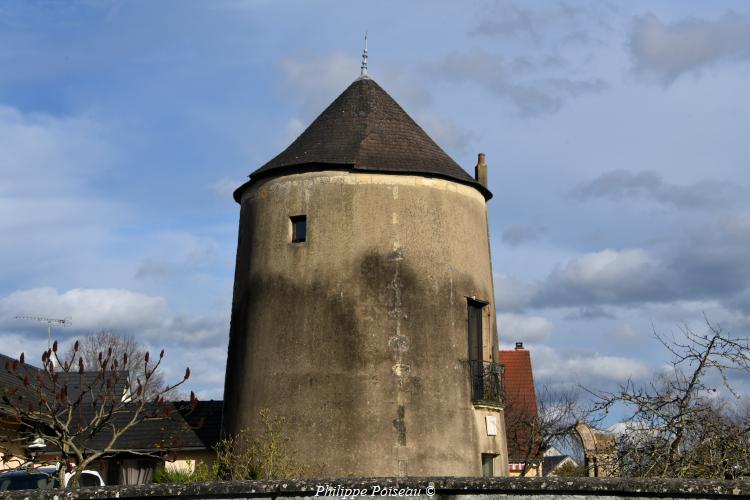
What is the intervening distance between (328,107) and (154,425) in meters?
9.18

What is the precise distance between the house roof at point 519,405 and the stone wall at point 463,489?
22.7m

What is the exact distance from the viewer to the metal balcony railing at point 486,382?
63.4 feet

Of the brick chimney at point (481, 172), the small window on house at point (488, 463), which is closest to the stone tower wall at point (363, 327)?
the small window on house at point (488, 463)

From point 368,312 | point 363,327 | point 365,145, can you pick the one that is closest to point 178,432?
point 363,327

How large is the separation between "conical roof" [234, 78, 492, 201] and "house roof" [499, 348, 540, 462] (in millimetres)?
12348

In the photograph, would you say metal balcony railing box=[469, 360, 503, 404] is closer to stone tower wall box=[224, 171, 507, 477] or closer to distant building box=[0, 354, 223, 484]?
stone tower wall box=[224, 171, 507, 477]

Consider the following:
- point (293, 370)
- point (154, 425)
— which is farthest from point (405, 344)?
point (154, 425)

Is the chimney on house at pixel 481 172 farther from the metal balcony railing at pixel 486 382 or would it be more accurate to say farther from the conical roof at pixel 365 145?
the metal balcony railing at pixel 486 382

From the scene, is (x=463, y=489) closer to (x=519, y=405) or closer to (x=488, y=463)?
(x=488, y=463)

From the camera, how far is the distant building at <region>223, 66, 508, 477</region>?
18.2 meters

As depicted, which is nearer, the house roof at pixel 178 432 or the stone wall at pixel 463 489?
the stone wall at pixel 463 489

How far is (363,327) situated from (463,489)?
11017mm

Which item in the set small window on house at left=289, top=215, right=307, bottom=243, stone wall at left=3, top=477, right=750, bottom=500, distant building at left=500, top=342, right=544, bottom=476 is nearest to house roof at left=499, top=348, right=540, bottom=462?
distant building at left=500, top=342, right=544, bottom=476

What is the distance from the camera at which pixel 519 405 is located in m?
36.4
